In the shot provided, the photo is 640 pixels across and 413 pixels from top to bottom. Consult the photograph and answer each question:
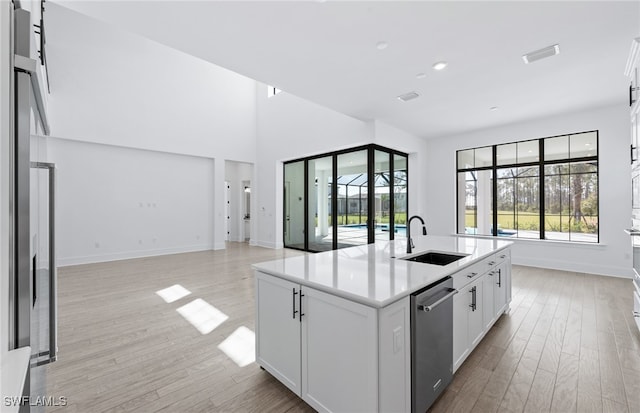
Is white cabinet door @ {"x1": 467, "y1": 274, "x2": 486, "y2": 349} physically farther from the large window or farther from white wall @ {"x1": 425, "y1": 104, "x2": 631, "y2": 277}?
the large window

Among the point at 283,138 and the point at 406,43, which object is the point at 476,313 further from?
the point at 283,138

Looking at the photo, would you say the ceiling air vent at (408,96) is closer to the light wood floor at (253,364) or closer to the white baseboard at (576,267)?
the light wood floor at (253,364)

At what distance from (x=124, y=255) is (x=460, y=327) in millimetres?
7198

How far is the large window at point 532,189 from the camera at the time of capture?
5.28m

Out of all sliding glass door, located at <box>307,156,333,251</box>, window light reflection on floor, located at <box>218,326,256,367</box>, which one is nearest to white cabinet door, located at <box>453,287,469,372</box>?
window light reflection on floor, located at <box>218,326,256,367</box>

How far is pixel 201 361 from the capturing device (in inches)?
91.2

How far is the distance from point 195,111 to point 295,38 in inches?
228

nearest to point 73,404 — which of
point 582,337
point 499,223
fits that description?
point 582,337

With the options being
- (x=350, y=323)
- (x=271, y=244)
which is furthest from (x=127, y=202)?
(x=350, y=323)

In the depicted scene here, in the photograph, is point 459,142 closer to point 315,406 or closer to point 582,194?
point 582,194

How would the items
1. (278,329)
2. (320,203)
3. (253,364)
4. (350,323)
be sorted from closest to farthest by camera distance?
(350,323) < (278,329) < (253,364) < (320,203)

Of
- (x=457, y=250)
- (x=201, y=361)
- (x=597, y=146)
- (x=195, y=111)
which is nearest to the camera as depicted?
(x=201, y=361)

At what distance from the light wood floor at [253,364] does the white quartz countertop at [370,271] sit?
0.83 meters

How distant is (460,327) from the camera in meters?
2.10
